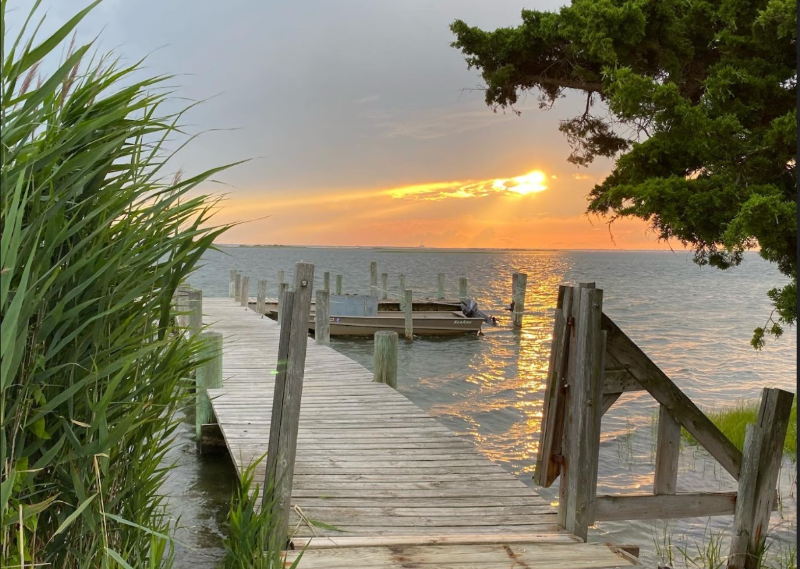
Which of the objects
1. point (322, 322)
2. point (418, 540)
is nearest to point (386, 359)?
point (322, 322)

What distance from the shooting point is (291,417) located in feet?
13.0

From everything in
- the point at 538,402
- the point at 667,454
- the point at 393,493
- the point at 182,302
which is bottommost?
the point at 538,402

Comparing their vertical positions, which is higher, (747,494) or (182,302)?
(182,302)

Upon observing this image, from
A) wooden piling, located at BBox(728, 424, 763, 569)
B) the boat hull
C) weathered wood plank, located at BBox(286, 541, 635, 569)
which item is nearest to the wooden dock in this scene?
weathered wood plank, located at BBox(286, 541, 635, 569)

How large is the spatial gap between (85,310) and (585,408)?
2934 mm

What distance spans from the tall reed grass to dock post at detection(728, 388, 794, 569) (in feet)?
13.1

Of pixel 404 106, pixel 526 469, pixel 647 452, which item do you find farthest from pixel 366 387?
pixel 404 106

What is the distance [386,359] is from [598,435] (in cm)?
536

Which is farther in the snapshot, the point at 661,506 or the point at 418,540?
the point at 661,506

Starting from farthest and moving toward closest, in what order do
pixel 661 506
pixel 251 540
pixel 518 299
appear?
pixel 518 299
pixel 661 506
pixel 251 540

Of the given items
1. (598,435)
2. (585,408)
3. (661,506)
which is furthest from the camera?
(661,506)

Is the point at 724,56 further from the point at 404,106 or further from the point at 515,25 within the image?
the point at 404,106

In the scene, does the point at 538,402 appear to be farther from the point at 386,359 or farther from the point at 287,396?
the point at 287,396

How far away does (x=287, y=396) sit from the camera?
12.9ft
